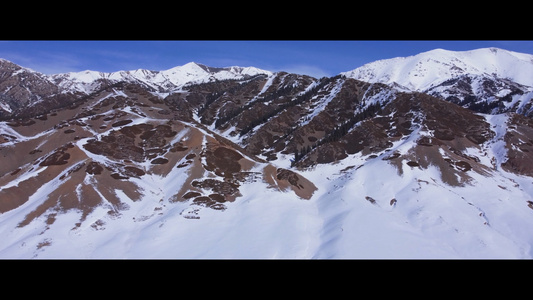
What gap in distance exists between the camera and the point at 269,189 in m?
75.4

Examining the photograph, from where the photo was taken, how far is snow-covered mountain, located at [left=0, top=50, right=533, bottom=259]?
2147 inches

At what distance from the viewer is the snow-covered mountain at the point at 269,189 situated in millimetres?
54531

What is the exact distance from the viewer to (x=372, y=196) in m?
77.3

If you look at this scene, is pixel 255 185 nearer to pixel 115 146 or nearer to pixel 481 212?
pixel 115 146

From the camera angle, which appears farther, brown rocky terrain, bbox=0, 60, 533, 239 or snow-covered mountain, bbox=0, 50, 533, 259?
brown rocky terrain, bbox=0, 60, 533, 239

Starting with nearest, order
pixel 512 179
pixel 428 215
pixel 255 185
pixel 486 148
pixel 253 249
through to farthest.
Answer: pixel 253 249 < pixel 428 215 < pixel 255 185 < pixel 512 179 < pixel 486 148

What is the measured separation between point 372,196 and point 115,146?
6357cm

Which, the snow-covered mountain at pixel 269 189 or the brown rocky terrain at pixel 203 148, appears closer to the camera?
the snow-covered mountain at pixel 269 189

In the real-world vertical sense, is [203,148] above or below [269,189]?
above

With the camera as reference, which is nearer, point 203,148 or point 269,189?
point 269,189

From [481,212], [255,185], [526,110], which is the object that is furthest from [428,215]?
[526,110]
